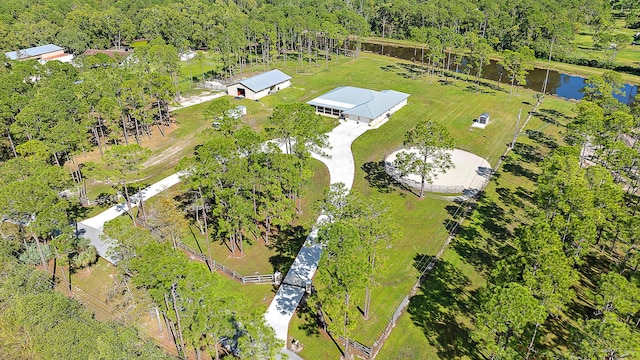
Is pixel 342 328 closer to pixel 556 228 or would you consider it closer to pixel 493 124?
pixel 556 228

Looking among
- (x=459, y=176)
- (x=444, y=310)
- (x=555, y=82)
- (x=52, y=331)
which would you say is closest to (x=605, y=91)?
(x=555, y=82)

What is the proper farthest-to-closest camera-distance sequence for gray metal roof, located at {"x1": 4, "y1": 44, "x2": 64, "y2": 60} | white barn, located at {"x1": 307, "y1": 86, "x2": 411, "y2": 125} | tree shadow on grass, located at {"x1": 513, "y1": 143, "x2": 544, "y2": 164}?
gray metal roof, located at {"x1": 4, "y1": 44, "x2": 64, "y2": 60}
white barn, located at {"x1": 307, "y1": 86, "x2": 411, "y2": 125}
tree shadow on grass, located at {"x1": 513, "y1": 143, "x2": 544, "y2": 164}

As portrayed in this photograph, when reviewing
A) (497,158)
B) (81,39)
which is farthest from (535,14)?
(81,39)

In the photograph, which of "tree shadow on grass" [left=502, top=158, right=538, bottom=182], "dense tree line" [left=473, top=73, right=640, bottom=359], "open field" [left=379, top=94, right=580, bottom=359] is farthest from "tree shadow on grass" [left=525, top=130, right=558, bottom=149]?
"dense tree line" [left=473, top=73, right=640, bottom=359]

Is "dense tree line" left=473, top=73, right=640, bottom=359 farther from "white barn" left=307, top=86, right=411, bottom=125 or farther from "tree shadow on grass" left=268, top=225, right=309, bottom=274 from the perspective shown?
"white barn" left=307, top=86, right=411, bottom=125

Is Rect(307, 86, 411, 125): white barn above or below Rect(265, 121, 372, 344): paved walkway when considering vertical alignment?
above

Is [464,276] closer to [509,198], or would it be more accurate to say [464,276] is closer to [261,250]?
[509,198]

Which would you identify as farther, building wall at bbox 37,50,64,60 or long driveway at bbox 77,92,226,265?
building wall at bbox 37,50,64,60
